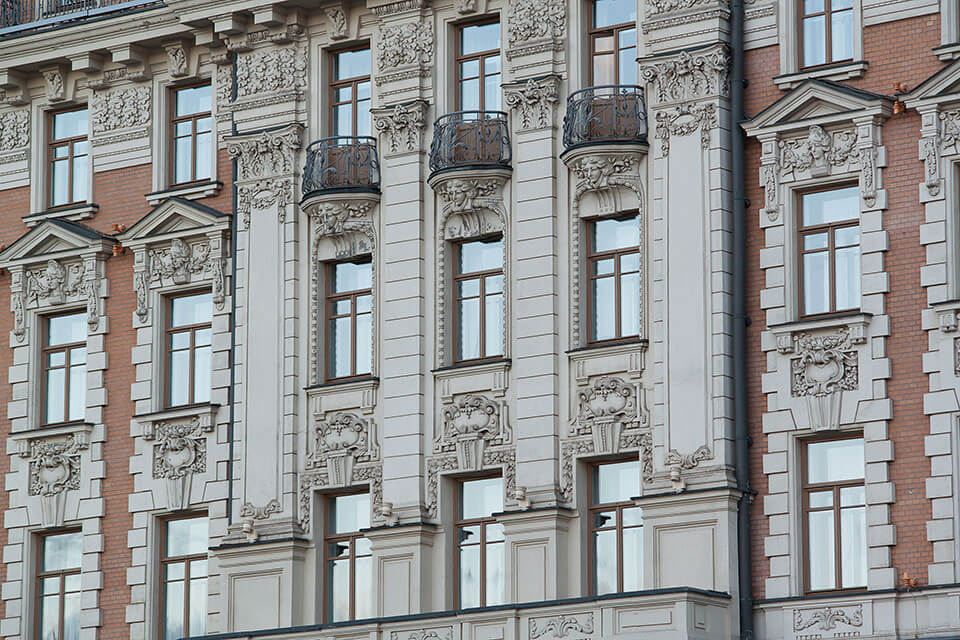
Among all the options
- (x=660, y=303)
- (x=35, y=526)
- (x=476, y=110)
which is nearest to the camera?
(x=660, y=303)

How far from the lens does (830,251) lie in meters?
36.7

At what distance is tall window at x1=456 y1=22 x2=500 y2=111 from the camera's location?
40.1 meters

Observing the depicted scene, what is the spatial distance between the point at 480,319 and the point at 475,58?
13.8 feet

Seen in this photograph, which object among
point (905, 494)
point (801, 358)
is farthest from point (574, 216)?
point (905, 494)

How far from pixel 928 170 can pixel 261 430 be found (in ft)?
37.3

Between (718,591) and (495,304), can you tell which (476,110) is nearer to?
(495,304)

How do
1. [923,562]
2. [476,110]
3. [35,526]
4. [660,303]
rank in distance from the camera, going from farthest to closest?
[35,526] → [476,110] → [660,303] → [923,562]

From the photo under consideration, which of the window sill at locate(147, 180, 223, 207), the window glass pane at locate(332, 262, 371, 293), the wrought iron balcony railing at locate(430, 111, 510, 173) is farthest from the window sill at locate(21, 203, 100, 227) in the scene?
the wrought iron balcony railing at locate(430, 111, 510, 173)

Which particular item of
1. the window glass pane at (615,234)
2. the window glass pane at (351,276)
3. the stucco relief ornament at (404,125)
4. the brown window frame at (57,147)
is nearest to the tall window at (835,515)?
the window glass pane at (615,234)

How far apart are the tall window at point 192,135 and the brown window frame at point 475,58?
4.83 meters

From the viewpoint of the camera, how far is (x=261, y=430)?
4053 centimetres

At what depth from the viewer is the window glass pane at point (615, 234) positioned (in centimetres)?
3831

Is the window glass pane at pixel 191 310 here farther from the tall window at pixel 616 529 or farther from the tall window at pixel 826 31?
the tall window at pixel 826 31

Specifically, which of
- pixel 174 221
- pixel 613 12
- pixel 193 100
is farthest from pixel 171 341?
pixel 613 12
